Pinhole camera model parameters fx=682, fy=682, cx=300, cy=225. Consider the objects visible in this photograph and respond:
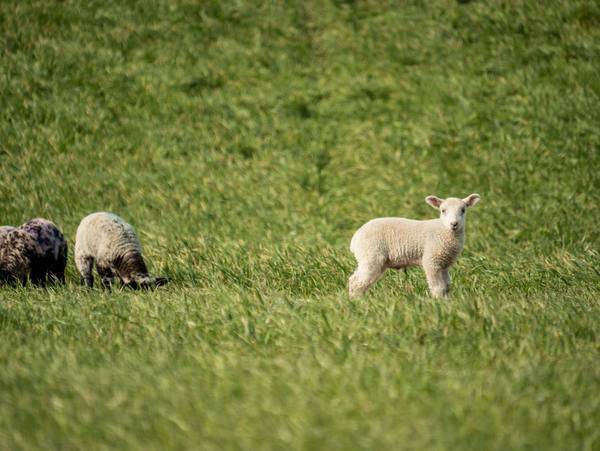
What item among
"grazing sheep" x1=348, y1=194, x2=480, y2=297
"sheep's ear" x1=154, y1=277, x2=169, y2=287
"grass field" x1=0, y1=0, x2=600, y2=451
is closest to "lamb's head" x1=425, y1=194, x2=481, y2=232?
"grazing sheep" x1=348, y1=194, x2=480, y2=297

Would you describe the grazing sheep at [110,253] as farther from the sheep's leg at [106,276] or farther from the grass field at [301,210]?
the grass field at [301,210]

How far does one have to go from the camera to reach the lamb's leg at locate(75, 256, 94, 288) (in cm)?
760

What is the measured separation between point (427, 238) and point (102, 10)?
45.1 ft

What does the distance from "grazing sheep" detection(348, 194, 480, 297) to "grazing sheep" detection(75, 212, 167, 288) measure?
243 centimetres

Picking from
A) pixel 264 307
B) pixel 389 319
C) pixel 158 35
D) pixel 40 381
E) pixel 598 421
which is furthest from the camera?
pixel 158 35

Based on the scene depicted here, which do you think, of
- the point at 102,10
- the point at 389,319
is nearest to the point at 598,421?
the point at 389,319

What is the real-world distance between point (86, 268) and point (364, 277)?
3441 mm

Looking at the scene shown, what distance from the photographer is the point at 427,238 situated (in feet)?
19.4

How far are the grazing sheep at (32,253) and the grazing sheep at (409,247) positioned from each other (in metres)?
3.74

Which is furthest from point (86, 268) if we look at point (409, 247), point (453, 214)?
point (453, 214)

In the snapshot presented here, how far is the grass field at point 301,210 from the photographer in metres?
3.87

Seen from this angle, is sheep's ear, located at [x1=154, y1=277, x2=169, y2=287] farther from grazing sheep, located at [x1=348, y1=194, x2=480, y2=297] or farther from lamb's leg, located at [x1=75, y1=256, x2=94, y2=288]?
grazing sheep, located at [x1=348, y1=194, x2=480, y2=297]

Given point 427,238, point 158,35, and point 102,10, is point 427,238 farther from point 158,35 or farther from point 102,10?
point 102,10

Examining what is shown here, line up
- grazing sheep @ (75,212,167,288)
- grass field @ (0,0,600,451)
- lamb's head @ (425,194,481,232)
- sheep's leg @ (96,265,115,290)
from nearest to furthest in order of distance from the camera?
1. grass field @ (0,0,600,451)
2. lamb's head @ (425,194,481,232)
3. grazing sheep @ (75,212,167,288)
4. sheep's leg @ (96,265,115,290)
